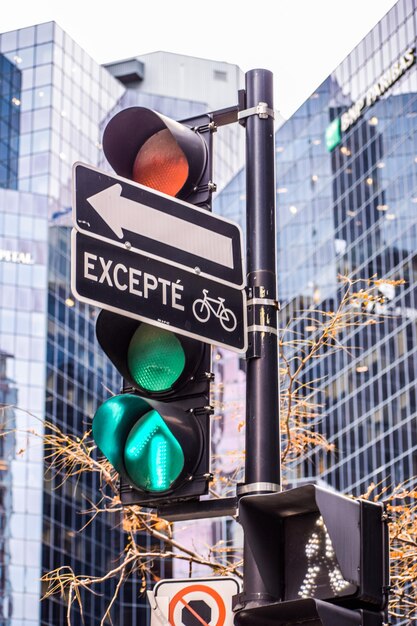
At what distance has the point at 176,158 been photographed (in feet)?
22.3

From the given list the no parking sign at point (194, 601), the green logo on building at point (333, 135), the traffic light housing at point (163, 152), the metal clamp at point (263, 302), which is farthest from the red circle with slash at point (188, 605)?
the green logo on building at point (333, 135)

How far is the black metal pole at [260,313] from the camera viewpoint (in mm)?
6086

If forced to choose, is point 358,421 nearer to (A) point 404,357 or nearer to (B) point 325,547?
(A) point 404,357

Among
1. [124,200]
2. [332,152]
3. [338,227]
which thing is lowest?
[124,200]

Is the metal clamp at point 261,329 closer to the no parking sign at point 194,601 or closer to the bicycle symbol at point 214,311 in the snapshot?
the bicycle symbol at point 214,311

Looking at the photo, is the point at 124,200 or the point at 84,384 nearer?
the point at 124,200

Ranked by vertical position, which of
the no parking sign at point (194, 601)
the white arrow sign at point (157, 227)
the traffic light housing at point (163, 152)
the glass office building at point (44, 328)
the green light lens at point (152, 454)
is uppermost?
the glass office building at point (44, 328)

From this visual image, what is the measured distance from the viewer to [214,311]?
244 inches

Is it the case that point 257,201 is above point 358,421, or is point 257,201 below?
below

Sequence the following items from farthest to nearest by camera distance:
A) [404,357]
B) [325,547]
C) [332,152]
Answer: [332,152]
[404,357]
[325,547]

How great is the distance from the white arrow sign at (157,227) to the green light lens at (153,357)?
17.1 inches

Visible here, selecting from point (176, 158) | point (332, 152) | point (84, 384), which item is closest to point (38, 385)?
point (84, 384)

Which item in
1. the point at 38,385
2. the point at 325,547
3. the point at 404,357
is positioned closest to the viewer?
the point at 325,547

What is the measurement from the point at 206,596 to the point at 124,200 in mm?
1889
